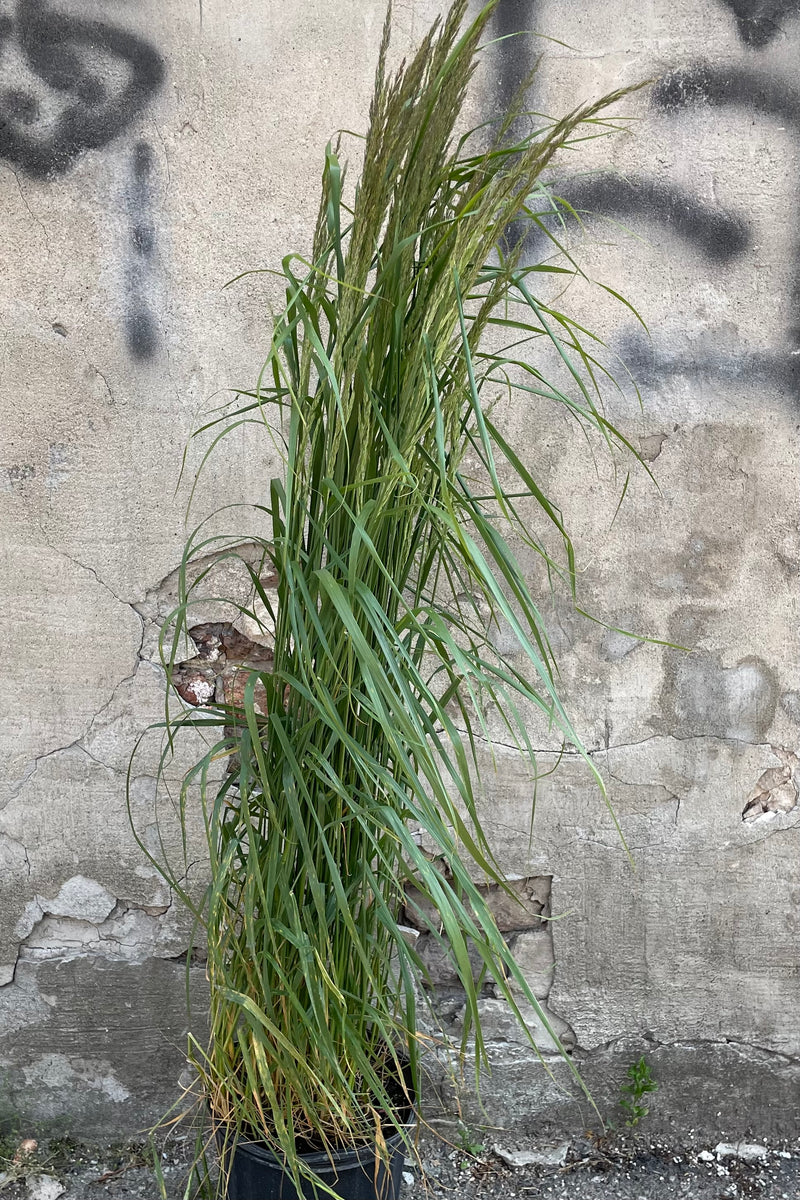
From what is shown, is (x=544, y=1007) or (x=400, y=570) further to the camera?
(x=544, y=1007)

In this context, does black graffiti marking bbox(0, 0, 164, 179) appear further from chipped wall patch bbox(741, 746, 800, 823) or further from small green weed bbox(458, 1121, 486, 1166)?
small green weed bbox(458, 1121, 486, 1166)

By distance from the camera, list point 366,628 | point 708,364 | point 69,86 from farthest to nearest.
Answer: point 708,364 → point 69,86 → point 366,628

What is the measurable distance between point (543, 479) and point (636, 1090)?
1.28 metres

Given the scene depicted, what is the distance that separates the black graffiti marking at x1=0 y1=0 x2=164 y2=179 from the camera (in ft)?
5.94

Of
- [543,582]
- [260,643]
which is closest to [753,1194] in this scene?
[543,582]

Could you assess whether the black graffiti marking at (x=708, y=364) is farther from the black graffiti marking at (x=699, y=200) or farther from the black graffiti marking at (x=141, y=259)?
the black graffiti marking at (x=141, y=259)

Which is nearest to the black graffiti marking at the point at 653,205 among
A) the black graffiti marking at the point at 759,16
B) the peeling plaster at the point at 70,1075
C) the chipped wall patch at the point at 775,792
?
the black graffiti marking at the point at 759,16

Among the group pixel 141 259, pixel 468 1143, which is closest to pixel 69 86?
pixel 141 259

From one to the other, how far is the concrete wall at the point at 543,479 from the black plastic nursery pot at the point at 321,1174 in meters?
0.57

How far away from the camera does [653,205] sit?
1888 mm

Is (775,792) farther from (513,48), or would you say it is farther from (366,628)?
(513,48)

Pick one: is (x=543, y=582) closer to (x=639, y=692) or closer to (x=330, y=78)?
(x=639, y=692)

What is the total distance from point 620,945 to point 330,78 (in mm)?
1842

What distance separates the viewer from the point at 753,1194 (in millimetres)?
1915
